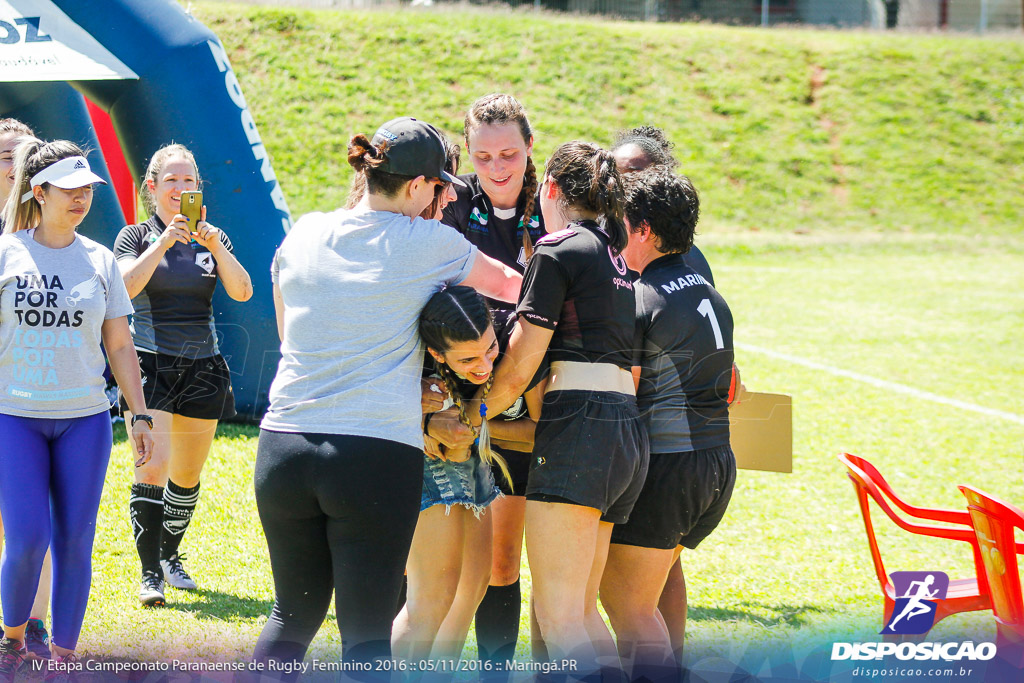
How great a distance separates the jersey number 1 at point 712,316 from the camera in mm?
3152

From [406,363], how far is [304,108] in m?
19.2

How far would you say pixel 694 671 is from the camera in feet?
10.8

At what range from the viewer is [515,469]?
136 inches

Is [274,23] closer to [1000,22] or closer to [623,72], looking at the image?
Answer: [623,72]

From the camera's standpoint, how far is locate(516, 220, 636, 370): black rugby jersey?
284 cm

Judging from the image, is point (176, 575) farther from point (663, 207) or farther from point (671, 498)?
point (663, 207)

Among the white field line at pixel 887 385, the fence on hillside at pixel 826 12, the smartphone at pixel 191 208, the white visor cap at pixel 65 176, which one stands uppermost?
the fence on hillside at pixel 826 12

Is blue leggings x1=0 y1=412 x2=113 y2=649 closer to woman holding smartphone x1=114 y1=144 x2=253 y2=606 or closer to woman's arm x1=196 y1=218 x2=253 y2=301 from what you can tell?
woman holding smartphone x1=114 y1=144 x2=253 y2=606

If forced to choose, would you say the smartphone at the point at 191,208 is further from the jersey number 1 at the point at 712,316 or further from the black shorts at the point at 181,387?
the jersey number 1 at the point at 712,316

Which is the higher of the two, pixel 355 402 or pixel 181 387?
pixel 355 402

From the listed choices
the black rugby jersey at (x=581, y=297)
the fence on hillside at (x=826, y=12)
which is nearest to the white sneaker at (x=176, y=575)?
the black rugby jersey at (x=581, y=297)

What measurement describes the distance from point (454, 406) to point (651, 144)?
1.90m

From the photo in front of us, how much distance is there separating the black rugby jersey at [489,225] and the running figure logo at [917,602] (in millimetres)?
1993

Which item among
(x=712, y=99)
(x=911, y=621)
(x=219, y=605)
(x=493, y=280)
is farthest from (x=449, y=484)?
(x=712, y=99)
